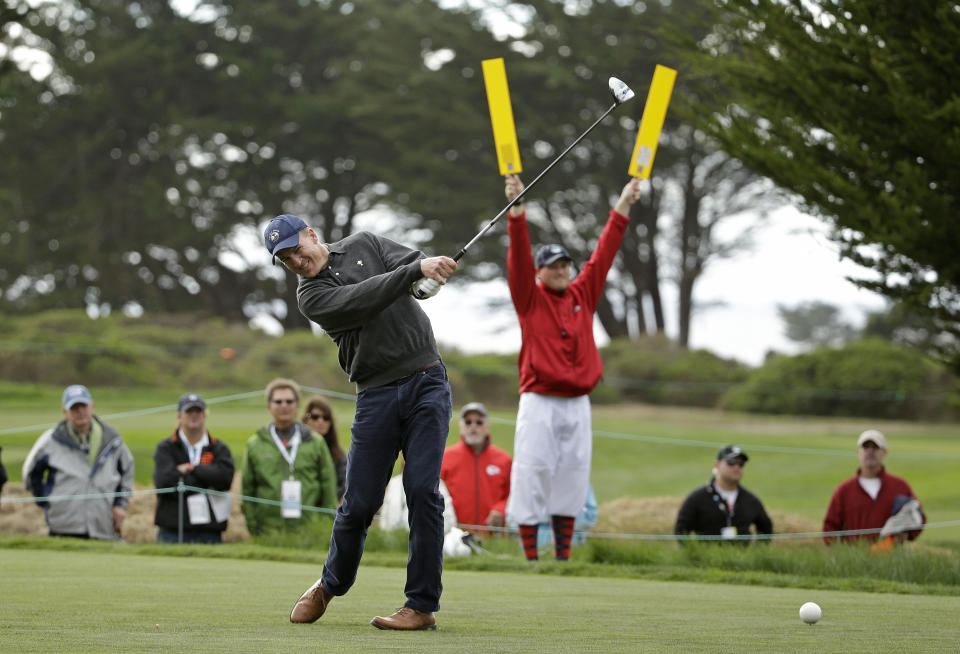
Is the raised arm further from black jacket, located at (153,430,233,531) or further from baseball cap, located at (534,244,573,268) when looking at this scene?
black jacket, located at (153,430,233,531)

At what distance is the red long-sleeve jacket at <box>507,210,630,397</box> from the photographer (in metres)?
8.68

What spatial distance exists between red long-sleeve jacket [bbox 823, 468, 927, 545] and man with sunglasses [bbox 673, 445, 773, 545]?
767mm

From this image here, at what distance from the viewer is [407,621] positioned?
519 cm

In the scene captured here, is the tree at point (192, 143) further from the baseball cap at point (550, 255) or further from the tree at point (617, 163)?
the baseball cap at point (550, 255)

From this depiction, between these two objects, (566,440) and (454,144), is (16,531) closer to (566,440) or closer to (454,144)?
(566,440)

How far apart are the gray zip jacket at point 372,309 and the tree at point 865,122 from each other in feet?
15.6

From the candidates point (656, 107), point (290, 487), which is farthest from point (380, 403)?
point (290, 487)

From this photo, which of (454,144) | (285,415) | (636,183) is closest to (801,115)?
(636,183)

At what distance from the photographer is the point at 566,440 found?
8.87m

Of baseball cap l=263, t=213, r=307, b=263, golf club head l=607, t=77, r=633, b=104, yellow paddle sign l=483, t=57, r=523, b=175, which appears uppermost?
yellow paddle sign l=483, t=57, r=523, b=175

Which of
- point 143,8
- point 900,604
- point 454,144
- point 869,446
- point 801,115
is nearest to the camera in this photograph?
point 900,604

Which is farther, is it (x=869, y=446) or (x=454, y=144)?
(x=454, y=144)

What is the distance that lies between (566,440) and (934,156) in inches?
122

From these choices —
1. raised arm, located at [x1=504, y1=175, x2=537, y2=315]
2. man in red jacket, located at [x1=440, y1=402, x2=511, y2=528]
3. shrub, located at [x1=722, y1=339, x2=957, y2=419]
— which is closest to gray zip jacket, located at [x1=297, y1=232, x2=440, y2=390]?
raised arm, located at [x1=504, y1=175, x2=537, y2=315]
